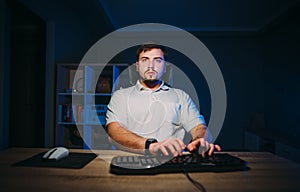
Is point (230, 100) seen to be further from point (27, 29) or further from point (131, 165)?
point (131, 165)

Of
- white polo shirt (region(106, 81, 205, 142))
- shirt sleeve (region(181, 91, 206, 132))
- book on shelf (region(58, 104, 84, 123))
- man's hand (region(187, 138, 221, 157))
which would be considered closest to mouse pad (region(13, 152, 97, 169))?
man's hand (region(187, 138, 221, 157))

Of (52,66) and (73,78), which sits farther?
(73,78)

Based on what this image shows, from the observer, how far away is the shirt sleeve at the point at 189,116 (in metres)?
1.59

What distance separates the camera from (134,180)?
0.77m

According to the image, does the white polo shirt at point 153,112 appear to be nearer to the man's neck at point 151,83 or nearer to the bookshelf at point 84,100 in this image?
the man's neck at point 151,83

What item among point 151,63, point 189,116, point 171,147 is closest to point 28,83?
point 151,63

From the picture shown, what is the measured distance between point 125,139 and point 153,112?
18.4 inches

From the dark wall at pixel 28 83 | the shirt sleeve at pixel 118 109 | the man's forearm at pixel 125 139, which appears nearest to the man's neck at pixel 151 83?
the shirt sleeve at pixel 118 109

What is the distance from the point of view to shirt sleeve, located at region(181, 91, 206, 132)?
1.59 meters

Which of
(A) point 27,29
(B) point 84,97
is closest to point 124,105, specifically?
(B) point 84,97

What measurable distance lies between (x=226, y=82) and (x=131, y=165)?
4284mm

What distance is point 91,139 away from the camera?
3.18 meters

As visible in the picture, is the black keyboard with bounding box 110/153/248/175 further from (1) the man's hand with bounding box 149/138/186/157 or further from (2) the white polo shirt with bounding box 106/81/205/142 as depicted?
(2) the white polo shirt with bounding box 106/81/205/142

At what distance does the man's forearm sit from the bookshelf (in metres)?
1.64
